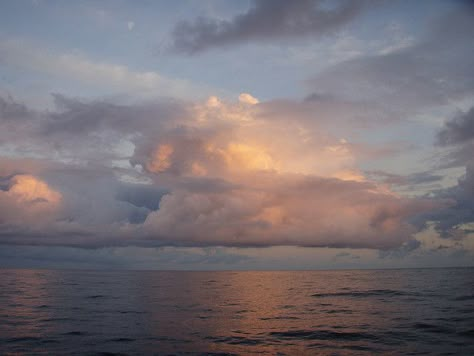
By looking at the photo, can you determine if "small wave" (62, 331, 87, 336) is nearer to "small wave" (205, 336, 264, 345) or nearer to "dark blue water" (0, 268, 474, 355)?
"dark blue water" (0, 268, 474, 355)

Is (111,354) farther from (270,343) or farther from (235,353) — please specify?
(270,343)

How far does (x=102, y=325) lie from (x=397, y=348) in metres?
23.7

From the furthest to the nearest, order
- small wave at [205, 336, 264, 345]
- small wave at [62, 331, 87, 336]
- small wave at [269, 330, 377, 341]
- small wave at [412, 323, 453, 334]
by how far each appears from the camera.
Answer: small wave at [412, 323, 453, 334] < small wave at [62, 331, 87, 336] < small wave at [269, 330, 377, 341] < small wave at [205, 336, 264, 345]

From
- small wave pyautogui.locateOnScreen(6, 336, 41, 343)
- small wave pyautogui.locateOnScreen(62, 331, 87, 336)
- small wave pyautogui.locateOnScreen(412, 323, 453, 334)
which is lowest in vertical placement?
small wave pyautogui.locateOnScreen(412, 323, 453, 334)

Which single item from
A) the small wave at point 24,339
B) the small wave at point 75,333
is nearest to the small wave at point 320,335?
the small wave at point 75,333

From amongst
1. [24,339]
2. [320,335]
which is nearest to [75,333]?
[24,339]

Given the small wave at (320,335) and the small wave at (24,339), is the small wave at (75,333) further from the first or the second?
the small wave at (320,335)

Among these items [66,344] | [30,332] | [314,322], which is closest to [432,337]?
[314,322]

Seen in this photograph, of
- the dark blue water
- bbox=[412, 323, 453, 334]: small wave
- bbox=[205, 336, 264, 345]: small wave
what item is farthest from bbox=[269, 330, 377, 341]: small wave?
bbox=[412, 323, 453, 334]: small wave

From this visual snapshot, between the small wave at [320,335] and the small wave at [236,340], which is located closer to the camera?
the small wave at [236,340]

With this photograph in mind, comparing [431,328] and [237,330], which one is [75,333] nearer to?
[237,330]

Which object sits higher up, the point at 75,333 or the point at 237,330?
the point at 75,333

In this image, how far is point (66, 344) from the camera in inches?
1020

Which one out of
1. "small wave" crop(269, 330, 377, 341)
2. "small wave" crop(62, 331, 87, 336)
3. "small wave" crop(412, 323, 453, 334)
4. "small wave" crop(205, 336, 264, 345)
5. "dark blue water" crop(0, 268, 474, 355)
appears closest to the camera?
"dark blue water" crop(0, 268, 474, 355)
